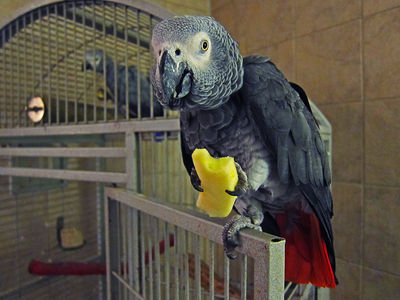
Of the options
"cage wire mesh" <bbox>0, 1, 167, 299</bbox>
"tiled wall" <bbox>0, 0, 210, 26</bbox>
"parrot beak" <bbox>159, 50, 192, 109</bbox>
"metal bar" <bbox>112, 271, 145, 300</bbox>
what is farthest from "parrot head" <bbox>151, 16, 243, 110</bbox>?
"tiled wall" <bbox>0, 0, 210, 26</bbox>

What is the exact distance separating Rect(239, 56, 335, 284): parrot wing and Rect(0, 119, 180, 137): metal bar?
25 cm

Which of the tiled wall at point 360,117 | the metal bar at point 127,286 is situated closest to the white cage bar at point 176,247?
the metal bar at point 127,286

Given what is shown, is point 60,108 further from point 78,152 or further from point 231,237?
point 231,237

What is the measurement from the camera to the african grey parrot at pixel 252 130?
1.43 feet

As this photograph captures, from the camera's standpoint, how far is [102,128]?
0.84 metres

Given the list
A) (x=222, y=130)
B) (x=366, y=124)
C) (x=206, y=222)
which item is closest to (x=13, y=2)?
(x=222, y=130)

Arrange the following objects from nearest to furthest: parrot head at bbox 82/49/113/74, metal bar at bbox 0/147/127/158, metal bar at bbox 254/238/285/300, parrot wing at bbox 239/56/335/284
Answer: metal bar at bbox 254/238/285/300, parrot wing at bbox 239/56/335/284, metal bar at bbox 0/147/127/158, parrot head at bbox 82/49/113/74

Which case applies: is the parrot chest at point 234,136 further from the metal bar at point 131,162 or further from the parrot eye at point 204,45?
the metal bar at point 131,162

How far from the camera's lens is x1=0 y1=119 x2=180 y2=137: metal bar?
74cm

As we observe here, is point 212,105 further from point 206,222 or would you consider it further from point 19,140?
point 19,140

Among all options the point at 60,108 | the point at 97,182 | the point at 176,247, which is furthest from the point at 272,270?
the point at 97,182

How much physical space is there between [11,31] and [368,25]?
4.90 ft

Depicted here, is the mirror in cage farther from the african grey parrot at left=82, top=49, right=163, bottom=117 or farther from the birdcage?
the african grey parrot at left=82, top=49, right=163, bottom=117

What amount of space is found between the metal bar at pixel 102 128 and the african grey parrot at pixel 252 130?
0.32 feet
